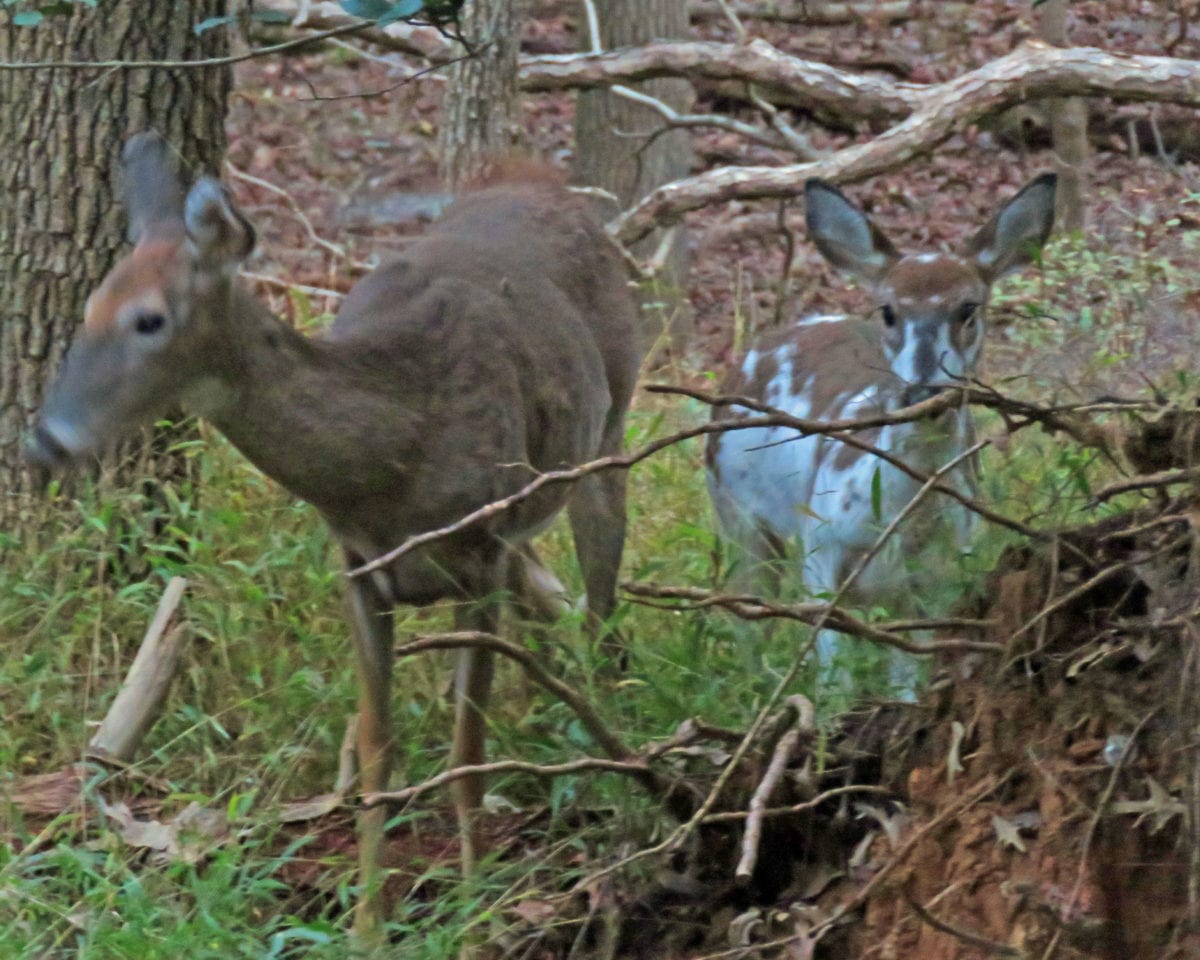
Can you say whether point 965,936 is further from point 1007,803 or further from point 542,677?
point 542,677

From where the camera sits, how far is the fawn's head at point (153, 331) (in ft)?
13.4

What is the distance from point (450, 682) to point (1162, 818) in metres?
2.56

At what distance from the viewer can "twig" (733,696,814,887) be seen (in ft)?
10.7

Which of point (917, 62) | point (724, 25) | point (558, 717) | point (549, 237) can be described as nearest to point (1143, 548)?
point (558, 717)

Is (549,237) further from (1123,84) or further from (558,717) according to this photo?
(1123,84)

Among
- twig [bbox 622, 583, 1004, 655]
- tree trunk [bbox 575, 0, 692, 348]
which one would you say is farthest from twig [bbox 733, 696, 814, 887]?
tree trunk [bbox 575, 0, 692, 348]

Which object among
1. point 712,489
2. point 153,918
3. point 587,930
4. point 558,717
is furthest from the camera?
point 712,489

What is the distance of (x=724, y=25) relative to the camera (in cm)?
1473

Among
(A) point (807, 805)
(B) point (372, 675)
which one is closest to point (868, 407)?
(B) point (372, 675)

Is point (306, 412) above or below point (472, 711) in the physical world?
above

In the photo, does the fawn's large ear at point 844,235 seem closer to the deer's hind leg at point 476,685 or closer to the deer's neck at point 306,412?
the deer's hind leg at point 476,685

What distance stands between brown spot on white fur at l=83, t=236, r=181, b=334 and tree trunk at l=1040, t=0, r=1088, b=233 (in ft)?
17.4

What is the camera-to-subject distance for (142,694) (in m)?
4.97

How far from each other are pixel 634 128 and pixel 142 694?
5868mm
